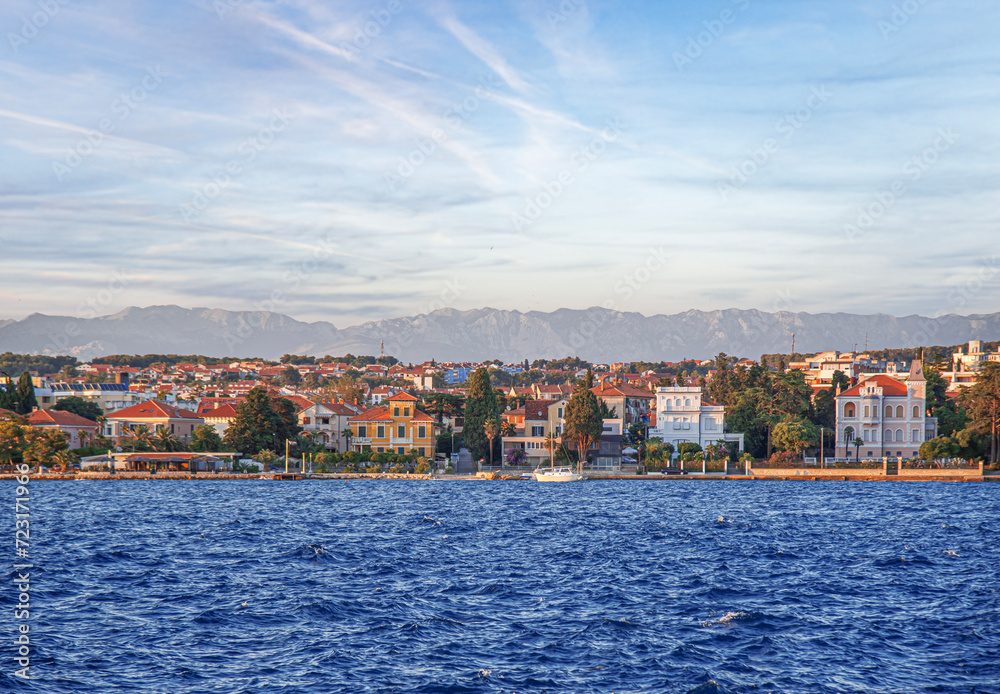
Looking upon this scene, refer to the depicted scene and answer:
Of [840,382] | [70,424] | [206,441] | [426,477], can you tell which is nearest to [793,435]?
[840,382]

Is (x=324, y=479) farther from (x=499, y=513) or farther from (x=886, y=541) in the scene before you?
(x=886, y=541)

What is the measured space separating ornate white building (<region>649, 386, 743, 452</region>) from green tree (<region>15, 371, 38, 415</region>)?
61.1 meters

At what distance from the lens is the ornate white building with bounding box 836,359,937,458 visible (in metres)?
85.8

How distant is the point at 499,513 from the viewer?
46.4m

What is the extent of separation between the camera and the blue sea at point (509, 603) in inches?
664

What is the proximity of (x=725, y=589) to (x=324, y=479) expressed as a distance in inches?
2203

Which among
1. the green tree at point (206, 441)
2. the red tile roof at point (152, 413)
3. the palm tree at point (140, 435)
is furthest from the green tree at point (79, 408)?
the green tree at point (206, 441)

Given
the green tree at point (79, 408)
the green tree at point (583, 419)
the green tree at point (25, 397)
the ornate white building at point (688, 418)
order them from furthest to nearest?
1. the green tree at point (79, 408)
2. the green tree at point (25, 397)
3. the ornate white building at point (688, 418)
4. the green tree at point (583, 419)

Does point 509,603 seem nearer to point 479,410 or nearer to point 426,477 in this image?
point 426,477

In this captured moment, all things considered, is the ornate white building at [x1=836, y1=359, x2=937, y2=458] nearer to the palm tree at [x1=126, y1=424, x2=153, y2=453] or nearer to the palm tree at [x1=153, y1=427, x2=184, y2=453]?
the palm tree at [x1=153, y1=427, x2=184, y2=453]

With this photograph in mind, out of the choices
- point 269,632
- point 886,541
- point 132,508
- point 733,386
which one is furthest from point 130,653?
point 733,386

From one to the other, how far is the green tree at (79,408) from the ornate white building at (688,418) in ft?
193

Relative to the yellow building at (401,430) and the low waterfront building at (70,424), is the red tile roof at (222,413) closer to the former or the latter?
the low waterfront building at (70,424)

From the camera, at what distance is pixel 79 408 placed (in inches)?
3861
